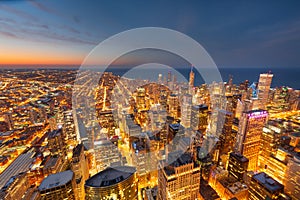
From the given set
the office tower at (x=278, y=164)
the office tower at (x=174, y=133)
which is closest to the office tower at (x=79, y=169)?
the office tower at (x=174, y=133)

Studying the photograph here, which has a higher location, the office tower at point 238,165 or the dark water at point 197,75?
the dark water at point 197,75

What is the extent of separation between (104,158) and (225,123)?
807 cm

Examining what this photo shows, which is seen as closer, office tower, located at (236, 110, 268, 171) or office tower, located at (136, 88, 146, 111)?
office tower, located at (236, 110, 268, 171)

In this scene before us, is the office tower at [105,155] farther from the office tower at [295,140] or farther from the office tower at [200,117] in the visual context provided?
the office tower at [295,140]

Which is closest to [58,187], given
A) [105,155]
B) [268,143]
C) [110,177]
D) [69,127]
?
[110,177]

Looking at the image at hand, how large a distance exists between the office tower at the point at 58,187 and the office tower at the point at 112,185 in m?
0.52

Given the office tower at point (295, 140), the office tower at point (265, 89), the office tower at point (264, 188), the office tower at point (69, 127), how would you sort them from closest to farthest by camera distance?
1. the office tower at point (264, 188)
2. the office tower at point (295, 140)
3. the office tower at point (69, 127)
4. the office tower at point (265, 89)

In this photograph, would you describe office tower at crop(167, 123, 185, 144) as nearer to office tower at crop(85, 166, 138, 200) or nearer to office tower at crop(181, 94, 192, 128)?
office tower at crop(181, 94, 192, 128)

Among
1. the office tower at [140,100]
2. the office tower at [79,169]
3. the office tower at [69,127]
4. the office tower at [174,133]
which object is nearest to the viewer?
the office tower at [79,169]

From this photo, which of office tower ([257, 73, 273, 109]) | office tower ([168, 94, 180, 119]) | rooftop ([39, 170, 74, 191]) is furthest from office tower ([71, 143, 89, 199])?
office tower ([257, 73, 273, 109])

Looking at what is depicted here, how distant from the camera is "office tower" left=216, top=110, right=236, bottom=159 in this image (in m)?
9.10

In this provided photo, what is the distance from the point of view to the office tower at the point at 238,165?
7.14m

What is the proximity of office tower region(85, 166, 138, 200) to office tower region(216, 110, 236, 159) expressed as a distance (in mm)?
6443

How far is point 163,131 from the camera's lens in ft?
28.9
